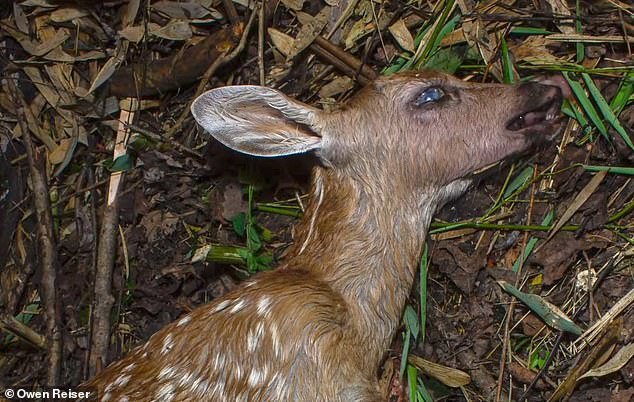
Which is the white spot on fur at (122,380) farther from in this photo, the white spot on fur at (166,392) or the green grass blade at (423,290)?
the green grass blade at (423,290)

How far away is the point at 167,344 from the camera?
557 centimetres

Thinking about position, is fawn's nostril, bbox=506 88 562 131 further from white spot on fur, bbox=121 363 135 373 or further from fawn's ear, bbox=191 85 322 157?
white spot on fur, bbox=121 363 135 373

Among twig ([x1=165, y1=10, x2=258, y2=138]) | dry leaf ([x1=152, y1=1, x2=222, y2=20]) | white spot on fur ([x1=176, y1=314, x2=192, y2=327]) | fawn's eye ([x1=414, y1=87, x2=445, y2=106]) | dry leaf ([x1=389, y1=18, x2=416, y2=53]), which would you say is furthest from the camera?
dry leaf ([x1=152, y1=1, x2=222, y2=20])

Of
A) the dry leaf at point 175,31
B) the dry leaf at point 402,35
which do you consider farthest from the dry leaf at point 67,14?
the dry leaf at point 402,35

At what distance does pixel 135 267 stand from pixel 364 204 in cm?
181

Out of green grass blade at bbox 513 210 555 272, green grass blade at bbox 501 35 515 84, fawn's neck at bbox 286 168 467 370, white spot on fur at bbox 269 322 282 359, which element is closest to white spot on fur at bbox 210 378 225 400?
white spot on fur at bbox 269 322 282 359

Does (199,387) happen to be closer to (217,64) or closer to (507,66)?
(217,64)

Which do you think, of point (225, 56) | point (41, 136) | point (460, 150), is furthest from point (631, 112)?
point (41, 136)

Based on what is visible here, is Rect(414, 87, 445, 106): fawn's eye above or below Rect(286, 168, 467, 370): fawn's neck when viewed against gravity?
above

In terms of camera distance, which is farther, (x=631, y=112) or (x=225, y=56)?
(x=225, y=56)

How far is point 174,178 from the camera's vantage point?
671 centimetres

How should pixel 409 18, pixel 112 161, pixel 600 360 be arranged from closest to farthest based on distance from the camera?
1. pixel 600 360
2. pixel 409 18
3. pixel 112 161

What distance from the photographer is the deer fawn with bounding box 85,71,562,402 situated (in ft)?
18.2

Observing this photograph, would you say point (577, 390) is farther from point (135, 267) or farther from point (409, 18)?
point (135, 267)
